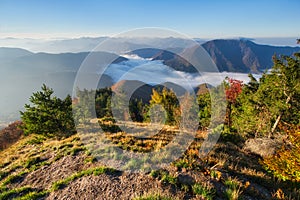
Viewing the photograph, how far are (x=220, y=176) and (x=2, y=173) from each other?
15315 mm

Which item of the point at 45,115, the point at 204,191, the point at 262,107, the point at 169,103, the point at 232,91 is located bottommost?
the point at 169,103

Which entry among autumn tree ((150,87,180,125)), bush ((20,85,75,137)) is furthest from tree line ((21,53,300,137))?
autumn tree ((150,87,180,125))

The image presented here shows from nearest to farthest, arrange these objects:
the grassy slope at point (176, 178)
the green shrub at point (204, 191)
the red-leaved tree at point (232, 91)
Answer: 1. the green shrub at point (204, 191)
2. the grassy slope at point (176, 178)
3. the red-leaved tree at point (232, 91)

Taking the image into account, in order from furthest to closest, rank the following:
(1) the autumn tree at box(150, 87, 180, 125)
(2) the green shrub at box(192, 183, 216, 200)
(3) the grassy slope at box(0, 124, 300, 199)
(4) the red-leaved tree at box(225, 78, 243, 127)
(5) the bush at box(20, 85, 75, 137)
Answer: (4) the red-leaved tree at box(225, 78, 243, 127)
(1) the autumn tree at box(150, 87, 180, 125)
(5) the bush at box(20, 85, 75, 137)
(3) the grassy slope at box(0, 124, 300, 199)
(2) the green shrub at box(192, 183, 216, 200)

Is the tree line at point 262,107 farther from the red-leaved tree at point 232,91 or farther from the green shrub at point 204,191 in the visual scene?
the green shrub at point 204,191

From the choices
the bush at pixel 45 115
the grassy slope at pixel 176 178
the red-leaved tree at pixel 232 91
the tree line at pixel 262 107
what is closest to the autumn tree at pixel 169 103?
the red-leaved tree at pixel 232 91

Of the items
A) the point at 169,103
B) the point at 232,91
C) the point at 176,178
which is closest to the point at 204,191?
the point at 176,178

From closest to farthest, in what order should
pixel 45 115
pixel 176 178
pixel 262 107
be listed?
pixel 176 178
pixel 45 115
pixel 262 107

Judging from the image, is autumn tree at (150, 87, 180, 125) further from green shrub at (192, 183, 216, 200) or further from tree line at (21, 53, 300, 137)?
green shrub at (192, 183, 216, 200)

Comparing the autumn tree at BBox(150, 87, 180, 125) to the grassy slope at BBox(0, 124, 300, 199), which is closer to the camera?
the grassy slope at BBox(0, 124, 300, 199)

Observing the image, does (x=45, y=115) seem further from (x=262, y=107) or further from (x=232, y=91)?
(x=232, y=91)

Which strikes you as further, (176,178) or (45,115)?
(45,115)

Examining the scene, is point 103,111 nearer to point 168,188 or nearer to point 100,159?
point 100,159

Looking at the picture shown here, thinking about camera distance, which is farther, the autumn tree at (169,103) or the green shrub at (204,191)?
the autumn tree at (169,103)
